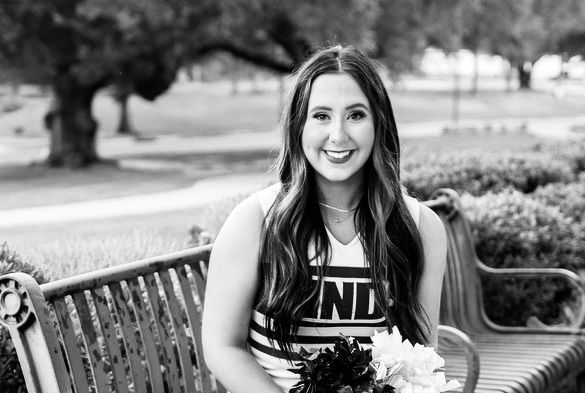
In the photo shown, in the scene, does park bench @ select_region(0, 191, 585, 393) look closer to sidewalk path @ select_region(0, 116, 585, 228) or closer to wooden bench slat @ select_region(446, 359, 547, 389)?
wooden bench slat @ select_region(446, 359, 547, 389)

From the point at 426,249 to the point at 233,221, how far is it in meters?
0.63

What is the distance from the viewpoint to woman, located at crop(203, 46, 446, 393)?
2.85 metres

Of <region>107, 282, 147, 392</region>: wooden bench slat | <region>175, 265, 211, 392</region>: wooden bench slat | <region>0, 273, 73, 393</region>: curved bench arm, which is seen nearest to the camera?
<region>0, 273, 73, 393</region>: curved bench arm

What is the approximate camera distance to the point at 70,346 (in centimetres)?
301

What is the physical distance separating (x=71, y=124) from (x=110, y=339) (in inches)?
904

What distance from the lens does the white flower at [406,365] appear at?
2.47m

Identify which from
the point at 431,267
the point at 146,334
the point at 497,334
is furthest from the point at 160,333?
the point at 497,334

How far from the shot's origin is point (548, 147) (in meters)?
12.8

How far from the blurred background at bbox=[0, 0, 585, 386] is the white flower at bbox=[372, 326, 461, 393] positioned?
1131 mm

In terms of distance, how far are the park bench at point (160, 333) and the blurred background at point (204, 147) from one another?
1.63 ft

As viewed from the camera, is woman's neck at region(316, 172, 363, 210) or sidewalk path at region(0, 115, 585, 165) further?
sidewalk path at region(0, 115, 585, 165)

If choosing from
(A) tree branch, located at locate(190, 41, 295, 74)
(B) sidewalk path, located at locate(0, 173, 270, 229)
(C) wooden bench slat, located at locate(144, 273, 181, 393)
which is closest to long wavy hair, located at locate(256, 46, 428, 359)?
(C) wooden bench slat, located at locate(144, 273, 181, 393)

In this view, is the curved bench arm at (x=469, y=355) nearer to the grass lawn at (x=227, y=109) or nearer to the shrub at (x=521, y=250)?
the shrub at (x=521, y=250)

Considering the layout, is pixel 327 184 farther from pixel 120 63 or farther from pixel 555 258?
pixel 120 63
